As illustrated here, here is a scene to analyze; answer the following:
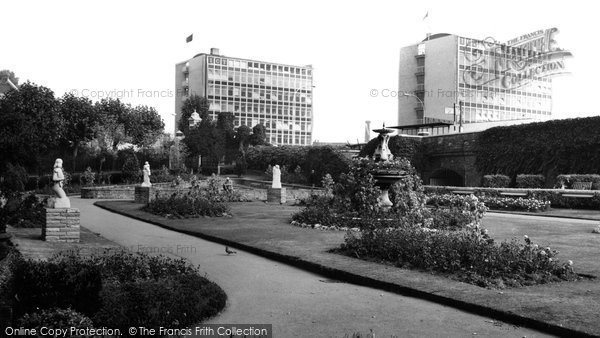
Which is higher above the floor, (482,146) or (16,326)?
(482,146)

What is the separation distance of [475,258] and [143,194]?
64.9ft

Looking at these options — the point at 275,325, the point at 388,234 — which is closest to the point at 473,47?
the point at 388,234

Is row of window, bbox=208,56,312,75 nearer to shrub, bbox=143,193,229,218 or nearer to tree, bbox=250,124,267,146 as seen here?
tree, bbox=250,124,267,146

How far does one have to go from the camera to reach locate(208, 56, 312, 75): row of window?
8525 cm

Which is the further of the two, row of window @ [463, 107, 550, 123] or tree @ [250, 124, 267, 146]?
row of window @ [463, 107, 550, 123]

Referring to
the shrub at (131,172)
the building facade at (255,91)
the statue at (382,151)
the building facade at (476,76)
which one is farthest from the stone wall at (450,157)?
the building facade at (255,91)

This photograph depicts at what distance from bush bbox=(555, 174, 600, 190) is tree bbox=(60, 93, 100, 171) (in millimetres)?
37506

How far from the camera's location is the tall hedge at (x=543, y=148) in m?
28.7

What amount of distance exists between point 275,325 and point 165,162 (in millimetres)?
50600

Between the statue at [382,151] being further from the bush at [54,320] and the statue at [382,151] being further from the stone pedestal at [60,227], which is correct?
the bush at [54,320]

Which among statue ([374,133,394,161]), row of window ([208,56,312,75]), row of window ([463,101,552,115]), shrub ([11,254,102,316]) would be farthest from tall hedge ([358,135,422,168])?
row of window ([208,56,312,75])

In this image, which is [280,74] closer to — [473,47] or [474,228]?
[473,47]

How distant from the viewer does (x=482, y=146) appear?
34906 millimetres

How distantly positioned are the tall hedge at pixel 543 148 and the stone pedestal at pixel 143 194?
67.2ft
